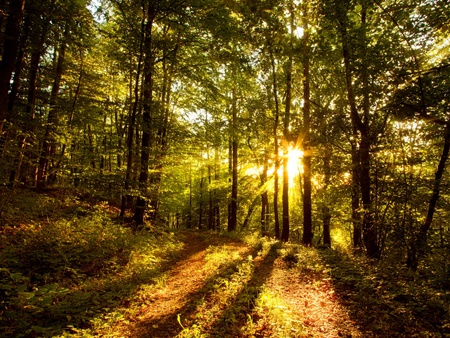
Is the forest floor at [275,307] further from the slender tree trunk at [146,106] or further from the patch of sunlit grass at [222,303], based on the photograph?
the slender tree trunk at [146,106]

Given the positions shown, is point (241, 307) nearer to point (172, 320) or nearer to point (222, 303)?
point (222, 303)

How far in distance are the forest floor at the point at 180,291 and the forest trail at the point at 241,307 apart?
23 millimetres

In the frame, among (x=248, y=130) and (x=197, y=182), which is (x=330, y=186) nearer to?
(x=248, y=130)

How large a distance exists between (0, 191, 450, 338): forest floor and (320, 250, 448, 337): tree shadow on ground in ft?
0.06

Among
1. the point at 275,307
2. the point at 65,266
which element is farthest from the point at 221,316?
the point at 65,266

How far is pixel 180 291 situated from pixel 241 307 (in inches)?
76.2

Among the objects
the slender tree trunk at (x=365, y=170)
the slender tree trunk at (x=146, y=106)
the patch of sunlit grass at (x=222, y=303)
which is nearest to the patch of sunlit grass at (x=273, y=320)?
the patch of sunlit grass at (x=222, y=303)

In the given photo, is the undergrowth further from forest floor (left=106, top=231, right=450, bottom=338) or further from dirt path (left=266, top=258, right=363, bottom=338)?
dirt path (left=266, top=258, right=363, bottom=338)

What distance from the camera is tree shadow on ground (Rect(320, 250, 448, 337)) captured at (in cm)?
420

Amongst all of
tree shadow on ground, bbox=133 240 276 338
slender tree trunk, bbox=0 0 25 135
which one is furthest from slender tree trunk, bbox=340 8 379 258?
slender tree trunk, bbox=0 0 25 135

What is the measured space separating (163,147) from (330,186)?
31.6ft

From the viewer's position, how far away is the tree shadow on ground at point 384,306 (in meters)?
4.20

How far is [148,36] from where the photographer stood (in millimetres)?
10320

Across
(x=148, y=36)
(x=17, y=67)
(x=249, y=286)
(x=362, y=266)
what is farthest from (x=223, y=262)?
(x=17, y=67)
